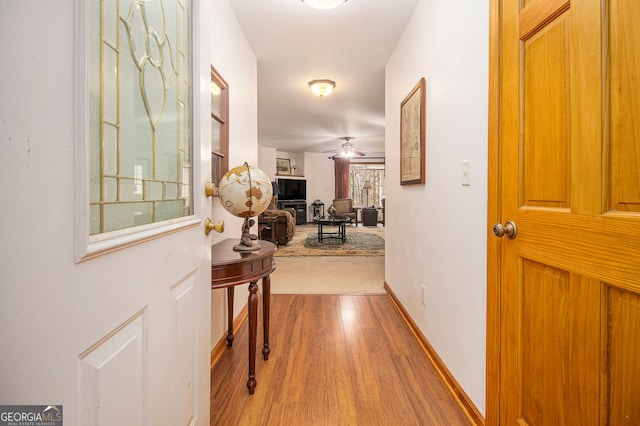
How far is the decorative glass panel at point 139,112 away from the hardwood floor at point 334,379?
1.12 metres

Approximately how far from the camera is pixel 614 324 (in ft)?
2.45

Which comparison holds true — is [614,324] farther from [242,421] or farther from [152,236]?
[242,421]

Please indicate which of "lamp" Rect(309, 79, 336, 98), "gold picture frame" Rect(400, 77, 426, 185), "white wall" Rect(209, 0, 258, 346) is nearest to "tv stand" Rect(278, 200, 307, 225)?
"lamp" Rect(309, 79, 336, 98)

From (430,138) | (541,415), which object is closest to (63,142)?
(541,415)

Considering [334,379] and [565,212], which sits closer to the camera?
[565,212]

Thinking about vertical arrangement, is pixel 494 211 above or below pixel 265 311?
above

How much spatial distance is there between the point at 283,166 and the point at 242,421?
895cm

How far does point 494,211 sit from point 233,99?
199cm

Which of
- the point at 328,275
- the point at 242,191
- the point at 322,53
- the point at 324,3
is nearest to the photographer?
the point at 242,191

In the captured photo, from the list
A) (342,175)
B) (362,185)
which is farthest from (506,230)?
(362,185)

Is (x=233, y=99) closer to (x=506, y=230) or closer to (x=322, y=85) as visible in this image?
(x=322, y=85)

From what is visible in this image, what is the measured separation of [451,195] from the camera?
164 centimetres

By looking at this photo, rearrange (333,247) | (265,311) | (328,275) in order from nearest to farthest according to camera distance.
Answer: (265,311)
(328,275)
(333,247)

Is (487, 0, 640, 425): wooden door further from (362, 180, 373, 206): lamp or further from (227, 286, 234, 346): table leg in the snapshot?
(362, 180, 373, 206): lamp
